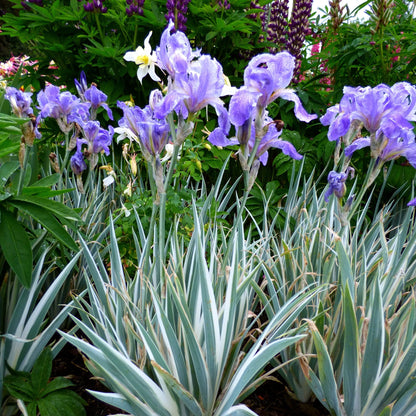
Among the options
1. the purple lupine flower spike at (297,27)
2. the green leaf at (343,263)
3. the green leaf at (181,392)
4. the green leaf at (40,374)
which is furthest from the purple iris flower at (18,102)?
the purple lupine flower spike at (297,27)

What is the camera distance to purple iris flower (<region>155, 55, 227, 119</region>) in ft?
3.02

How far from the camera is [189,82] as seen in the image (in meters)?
0.95

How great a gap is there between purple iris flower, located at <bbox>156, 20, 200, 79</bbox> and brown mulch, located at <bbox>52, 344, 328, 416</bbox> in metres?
0.93

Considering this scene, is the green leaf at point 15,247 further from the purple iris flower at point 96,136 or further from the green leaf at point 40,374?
the purple iris flower at point 96,136

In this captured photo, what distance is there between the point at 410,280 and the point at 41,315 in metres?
1.41

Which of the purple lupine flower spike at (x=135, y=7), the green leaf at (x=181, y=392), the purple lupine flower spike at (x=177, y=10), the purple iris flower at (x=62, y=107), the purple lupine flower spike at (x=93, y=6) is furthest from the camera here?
the purple lupine flower spike at (x=93, y=6)

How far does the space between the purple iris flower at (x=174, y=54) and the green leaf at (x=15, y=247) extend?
2.22 feet

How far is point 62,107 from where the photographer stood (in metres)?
1.67

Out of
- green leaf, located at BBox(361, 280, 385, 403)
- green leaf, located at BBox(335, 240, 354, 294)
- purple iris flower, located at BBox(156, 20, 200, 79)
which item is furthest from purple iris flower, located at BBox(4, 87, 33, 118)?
green leaf, located at BBox(361, 280, 385, 403)

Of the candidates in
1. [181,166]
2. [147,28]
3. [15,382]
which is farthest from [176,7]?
[15,382]

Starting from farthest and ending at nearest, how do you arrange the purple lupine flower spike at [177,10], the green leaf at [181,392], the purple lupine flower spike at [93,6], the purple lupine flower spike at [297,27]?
the purple lupine flower spike at [297,27]
the purple lupine flower spike at [93,6]
the purple lupine flower spike at [177,10]
the green leaf at [181,392]

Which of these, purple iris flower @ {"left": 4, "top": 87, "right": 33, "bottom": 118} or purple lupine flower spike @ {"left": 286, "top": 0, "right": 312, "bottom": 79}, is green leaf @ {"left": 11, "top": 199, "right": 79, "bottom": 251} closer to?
purple iris flower @ {"left": 4, "top": 87, "right": 33, "bottom": 118}

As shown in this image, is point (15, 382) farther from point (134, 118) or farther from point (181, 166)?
point (181, 166)

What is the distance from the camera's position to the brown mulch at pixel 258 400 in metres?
1.25
